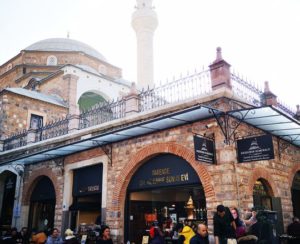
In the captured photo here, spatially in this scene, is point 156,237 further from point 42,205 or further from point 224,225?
point 42,205

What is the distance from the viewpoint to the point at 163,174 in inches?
364

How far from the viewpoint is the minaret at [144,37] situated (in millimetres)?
25484

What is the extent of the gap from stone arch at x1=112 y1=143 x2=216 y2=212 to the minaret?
51.0 ft

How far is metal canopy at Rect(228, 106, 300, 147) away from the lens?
25.2ft

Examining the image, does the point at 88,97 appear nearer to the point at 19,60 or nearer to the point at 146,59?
the point at 146,59

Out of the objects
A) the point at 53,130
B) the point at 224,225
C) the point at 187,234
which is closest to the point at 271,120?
the point at 224,225

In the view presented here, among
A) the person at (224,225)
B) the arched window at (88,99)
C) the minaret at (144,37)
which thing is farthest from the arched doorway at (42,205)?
the minaret at (144,37)

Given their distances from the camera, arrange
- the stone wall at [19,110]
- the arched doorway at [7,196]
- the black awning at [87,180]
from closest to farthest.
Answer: the black awning at [87,180] < the arched doorway at [7,196] < the stone wall at [19,110]

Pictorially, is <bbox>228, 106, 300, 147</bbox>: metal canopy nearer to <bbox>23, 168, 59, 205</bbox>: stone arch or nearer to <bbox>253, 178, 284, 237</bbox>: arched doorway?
<bbox>253, 178, 284, 237</bbox>: arched doorway

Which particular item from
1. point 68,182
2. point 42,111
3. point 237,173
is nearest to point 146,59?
point 42,111

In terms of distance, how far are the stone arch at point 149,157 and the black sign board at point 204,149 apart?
0.41m

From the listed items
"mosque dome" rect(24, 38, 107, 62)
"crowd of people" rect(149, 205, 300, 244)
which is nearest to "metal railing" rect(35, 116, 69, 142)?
"crowd of people" rect(149, 205, 300, 244)

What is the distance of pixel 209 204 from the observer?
7695 millimetres

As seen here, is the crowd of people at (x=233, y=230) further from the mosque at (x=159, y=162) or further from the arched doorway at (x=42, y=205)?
the arched doorway at (x=42, y=205)
